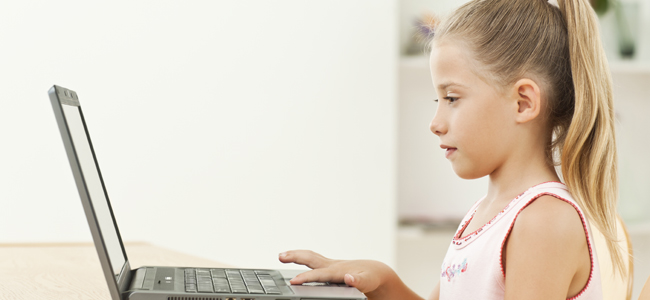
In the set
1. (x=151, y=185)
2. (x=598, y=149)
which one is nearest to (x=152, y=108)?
(x=151, y=185)

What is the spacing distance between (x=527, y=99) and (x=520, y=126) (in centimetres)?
3

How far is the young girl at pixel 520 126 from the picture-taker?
2.17 feet

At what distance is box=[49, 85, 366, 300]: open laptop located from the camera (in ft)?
1.77

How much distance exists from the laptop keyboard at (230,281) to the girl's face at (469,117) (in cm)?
25

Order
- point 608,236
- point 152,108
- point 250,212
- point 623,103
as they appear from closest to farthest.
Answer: point 608,236 < point 152,108 < point 250,212 < point 623,103

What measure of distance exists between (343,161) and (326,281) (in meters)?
1.28

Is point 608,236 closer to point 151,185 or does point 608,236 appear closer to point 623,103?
point 151,185

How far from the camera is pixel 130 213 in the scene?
5.86ft

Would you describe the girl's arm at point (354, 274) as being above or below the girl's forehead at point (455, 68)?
below

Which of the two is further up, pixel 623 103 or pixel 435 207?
pixel 623 103

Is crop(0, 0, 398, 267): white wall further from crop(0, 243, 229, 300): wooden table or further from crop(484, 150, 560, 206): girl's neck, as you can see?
crop(484, 150, 560, 206): girl's neck

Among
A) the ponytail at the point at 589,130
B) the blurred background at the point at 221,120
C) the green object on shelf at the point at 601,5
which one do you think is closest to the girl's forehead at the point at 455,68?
the ponytail at the point at 589,130

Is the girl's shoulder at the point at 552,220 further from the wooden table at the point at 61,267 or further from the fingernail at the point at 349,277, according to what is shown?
the wooden table at the point at 61,267

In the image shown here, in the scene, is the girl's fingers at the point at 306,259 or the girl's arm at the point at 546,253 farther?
the girl's fingers at the point at 306,259
